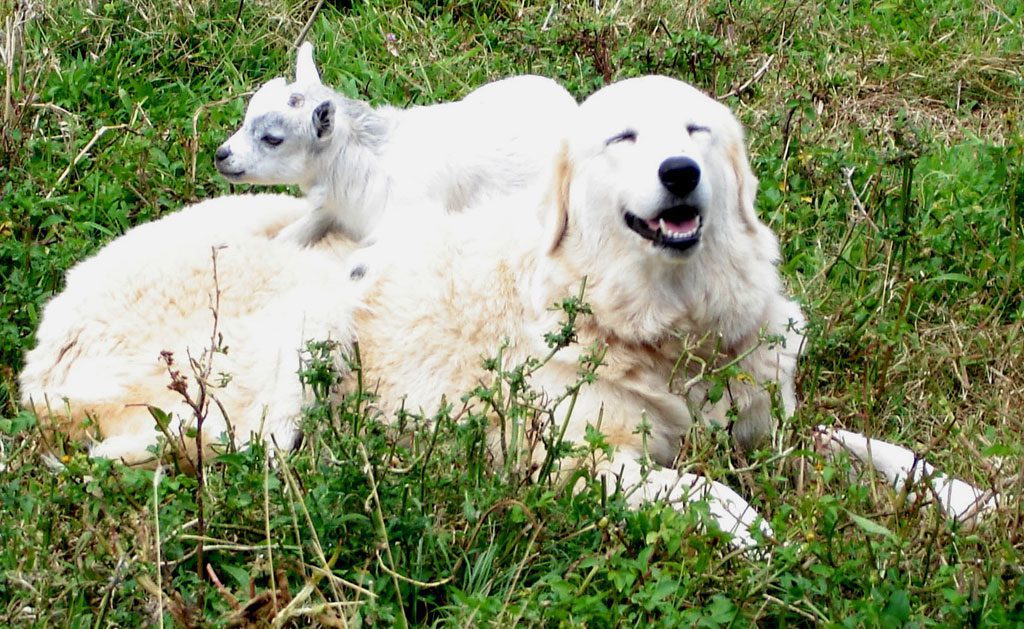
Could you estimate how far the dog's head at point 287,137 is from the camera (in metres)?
5.93

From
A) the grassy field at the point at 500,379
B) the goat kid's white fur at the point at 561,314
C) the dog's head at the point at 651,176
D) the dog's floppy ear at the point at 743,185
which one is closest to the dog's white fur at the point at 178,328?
the goat kid's white fur at the point at 561,314

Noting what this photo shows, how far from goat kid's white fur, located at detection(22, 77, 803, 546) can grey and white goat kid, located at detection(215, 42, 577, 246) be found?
2.89 feet

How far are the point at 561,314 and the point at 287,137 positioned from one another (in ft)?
6.66

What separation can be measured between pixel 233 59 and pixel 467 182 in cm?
214

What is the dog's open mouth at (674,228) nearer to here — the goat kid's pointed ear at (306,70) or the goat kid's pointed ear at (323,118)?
the goat kid's pointed ear at (323,118)

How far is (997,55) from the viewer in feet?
23.1

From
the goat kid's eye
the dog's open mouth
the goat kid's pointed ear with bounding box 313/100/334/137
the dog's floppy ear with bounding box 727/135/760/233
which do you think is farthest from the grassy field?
the goat kid's eye

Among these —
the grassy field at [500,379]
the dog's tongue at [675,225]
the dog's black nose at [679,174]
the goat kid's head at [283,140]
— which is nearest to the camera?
the grassy field at [500,379]

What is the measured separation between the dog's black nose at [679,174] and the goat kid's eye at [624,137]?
20 cm

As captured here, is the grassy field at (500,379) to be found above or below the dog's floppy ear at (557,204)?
below

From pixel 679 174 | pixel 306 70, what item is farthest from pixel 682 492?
pixel 306 70

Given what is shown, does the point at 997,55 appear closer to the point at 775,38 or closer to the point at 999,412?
the point at 775,38

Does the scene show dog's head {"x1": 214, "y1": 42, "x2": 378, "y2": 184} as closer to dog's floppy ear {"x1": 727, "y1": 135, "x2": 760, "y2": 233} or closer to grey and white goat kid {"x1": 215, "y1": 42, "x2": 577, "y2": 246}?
grey and white goat kid {"x1": 215, "y1": 42, "x2": 577, "y2": 246}

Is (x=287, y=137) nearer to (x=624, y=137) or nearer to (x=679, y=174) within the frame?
(x=624, y=137)
